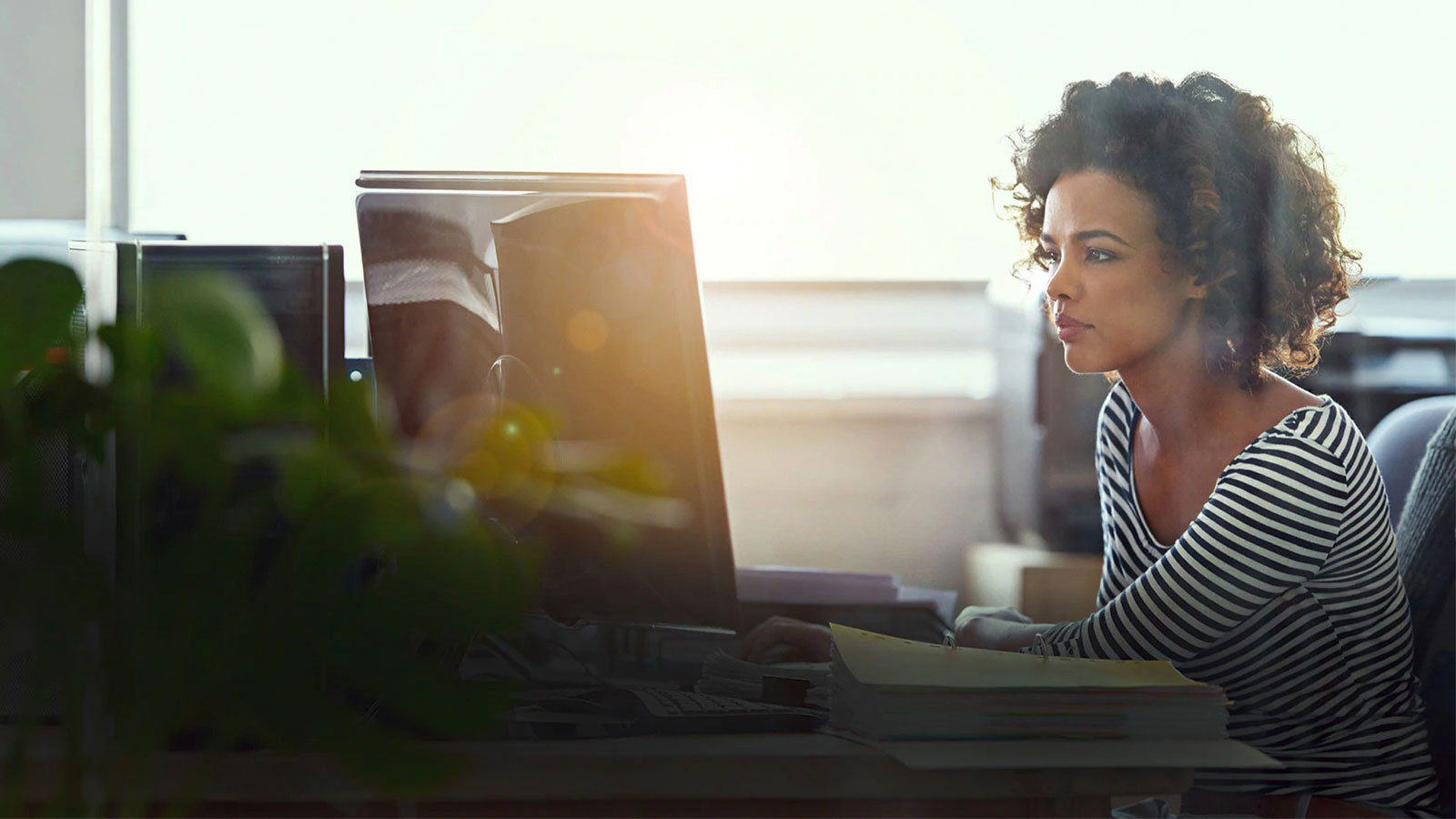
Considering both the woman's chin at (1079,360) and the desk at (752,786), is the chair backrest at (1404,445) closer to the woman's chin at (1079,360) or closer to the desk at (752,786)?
the woman's chin at (1079,360)

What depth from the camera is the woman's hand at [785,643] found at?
43.3 inches

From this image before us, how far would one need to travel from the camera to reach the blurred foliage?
41 cm

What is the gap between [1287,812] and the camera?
1.00 m

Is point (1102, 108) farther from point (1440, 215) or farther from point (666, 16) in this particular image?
point (666, 16)

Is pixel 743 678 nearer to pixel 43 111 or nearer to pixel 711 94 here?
pixel 43 111

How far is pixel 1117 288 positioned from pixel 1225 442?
0.21 meters

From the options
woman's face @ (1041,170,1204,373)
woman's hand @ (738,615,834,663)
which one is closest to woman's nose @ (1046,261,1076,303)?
woman's face @ (1041,170,1204,373)

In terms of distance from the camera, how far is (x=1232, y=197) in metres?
1.36

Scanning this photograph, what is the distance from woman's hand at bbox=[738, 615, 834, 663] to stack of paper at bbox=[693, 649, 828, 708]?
191mm

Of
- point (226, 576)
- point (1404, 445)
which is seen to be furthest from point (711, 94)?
point (226, 576)

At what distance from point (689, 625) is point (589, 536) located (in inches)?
4.4

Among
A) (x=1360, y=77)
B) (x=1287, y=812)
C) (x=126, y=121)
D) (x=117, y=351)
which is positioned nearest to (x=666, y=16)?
(x=126, y=121)

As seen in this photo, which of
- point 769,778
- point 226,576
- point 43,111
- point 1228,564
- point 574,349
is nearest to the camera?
point 226,576

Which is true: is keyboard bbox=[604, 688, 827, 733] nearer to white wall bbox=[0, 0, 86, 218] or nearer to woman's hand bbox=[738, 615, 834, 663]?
woman's hand bbox=[738, 615, 834, 663]
